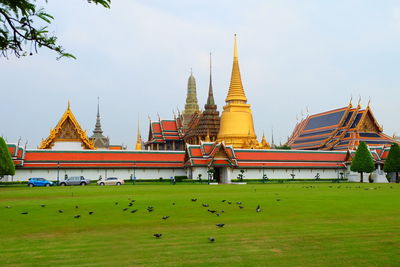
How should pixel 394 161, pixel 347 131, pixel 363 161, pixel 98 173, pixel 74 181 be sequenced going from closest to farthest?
pixel 74 181 < pixel 394 161 < pixel 363 161 < pixel 98 173 < pixel 347 131

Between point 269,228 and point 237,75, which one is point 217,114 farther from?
point 269,228

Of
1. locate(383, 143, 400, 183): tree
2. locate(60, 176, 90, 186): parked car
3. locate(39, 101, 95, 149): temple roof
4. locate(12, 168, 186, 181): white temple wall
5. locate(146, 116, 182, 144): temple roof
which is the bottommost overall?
locate(60, 176, 90, 186): parked car

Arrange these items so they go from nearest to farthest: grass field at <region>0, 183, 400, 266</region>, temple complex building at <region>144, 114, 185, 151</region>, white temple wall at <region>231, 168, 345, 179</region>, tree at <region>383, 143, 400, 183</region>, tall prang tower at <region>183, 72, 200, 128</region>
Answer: grass field at <region>0, 183, 400, 266</region>, tree at <region>383, 143, 400, 183</region>, white temple wall at <region>231, 168, 345, 179</region>, temple complex building at <region>144, 114, 185, 151</region>, tall prang tower at <region>183, 72, 200, 128</region>

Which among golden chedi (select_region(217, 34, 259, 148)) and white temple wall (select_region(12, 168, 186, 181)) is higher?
golden chedi (select_region(217, 34, 259, 148))

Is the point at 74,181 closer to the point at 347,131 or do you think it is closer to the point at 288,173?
the point at 288,173

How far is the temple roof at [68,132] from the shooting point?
2323 inches

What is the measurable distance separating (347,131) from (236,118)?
1732cm

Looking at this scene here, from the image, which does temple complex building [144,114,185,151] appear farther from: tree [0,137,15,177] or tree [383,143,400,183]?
tree [0,137,15,177]

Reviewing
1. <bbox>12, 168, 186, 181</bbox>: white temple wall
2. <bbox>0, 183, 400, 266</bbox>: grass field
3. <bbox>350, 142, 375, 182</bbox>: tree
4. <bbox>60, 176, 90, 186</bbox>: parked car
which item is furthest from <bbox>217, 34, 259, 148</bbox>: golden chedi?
<bbox>0, 183, 400, 266</bbox>: grass field

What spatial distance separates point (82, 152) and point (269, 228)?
4552cm

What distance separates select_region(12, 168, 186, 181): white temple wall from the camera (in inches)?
2043

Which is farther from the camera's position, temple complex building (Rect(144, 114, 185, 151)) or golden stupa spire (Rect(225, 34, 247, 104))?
temple complex building (Rect(144, 114, 185, 151))

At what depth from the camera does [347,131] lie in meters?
72.1

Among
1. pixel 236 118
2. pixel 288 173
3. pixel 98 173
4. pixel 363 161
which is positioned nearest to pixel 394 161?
pixel 363 161
